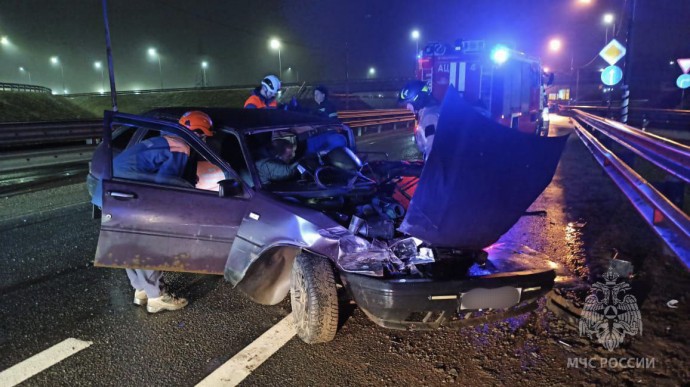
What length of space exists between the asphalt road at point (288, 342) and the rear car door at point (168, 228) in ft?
1.68

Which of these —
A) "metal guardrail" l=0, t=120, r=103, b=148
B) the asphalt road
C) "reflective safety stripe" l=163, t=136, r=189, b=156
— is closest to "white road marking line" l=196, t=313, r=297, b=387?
the asphalt road

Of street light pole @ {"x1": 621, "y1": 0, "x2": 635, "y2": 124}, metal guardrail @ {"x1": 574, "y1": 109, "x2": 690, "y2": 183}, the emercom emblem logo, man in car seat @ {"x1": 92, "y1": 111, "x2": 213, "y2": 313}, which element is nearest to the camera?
the emercom emblem logo

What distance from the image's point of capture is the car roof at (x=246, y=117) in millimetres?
4047

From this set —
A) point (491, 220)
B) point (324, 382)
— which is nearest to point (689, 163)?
point (491, 220)

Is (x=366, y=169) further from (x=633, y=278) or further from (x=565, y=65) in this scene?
(x=565, y=65)

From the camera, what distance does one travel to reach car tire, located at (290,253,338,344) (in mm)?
3027

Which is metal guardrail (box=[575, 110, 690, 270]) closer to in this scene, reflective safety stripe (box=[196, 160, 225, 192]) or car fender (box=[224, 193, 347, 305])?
car fender (box=[224, 193, 347, 305])

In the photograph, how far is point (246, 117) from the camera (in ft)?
14.1

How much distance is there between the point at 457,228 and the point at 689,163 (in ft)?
12.4

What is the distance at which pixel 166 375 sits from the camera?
9.43 feet

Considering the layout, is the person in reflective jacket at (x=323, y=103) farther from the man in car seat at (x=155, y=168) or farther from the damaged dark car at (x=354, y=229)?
the man in car seat at (x=155, y=168)

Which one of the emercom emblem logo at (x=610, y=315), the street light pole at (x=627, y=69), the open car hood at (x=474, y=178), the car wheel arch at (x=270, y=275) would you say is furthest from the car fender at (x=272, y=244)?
the street light pole at (x=627, y=69)

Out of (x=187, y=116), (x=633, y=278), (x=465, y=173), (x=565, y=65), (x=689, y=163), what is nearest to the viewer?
(x=465, y=173)

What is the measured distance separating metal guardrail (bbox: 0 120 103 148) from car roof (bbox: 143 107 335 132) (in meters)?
14.9
